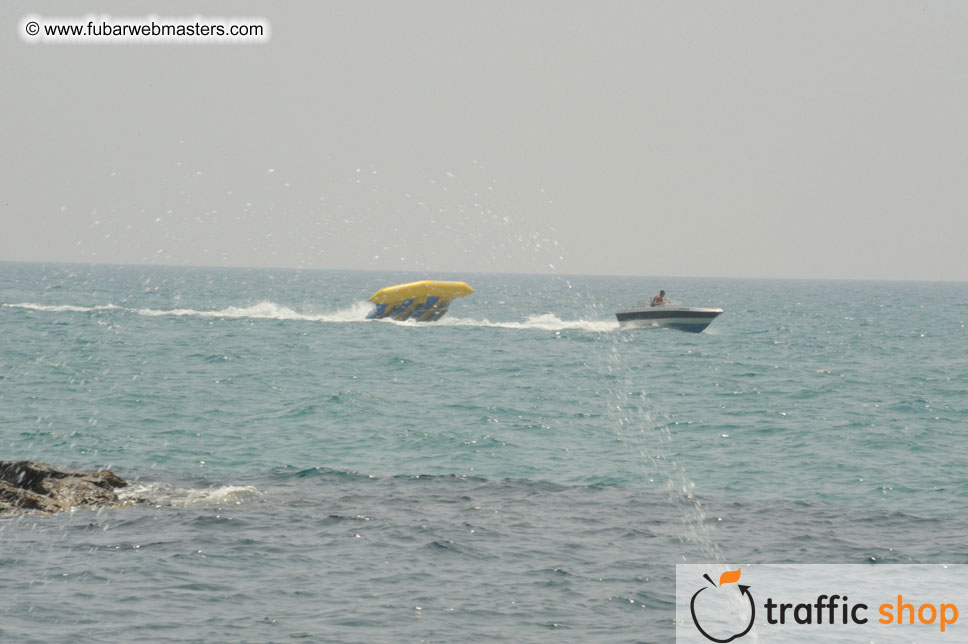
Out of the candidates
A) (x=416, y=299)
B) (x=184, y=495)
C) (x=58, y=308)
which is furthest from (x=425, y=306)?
(x=184, y=495)

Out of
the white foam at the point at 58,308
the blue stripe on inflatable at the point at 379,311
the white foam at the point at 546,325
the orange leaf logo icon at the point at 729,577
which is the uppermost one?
the white foam at the point at 58,308

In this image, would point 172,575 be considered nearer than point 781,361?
Yes

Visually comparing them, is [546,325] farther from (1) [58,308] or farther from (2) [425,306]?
(1) [58,308]

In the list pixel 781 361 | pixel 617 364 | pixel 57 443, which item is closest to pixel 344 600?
pixel 57 443

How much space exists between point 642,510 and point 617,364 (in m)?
28.1

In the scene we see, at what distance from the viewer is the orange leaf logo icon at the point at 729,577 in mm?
13566

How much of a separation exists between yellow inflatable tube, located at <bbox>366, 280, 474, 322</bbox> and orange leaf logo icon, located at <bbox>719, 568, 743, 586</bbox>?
47.4 meters

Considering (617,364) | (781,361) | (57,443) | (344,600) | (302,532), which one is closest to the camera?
(344,600)

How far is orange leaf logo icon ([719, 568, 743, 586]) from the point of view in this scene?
44.5 ft

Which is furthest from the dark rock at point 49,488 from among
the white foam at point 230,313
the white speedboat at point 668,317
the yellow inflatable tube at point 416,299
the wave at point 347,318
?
the white foam at point 230,313

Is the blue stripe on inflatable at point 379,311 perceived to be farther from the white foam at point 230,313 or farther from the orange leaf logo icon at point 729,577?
the orange leaf logo icon at point 729,577

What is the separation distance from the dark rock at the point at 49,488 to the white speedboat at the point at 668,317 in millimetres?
41762

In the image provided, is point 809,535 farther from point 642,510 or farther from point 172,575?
point 172,575

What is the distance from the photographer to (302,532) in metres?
15.3
